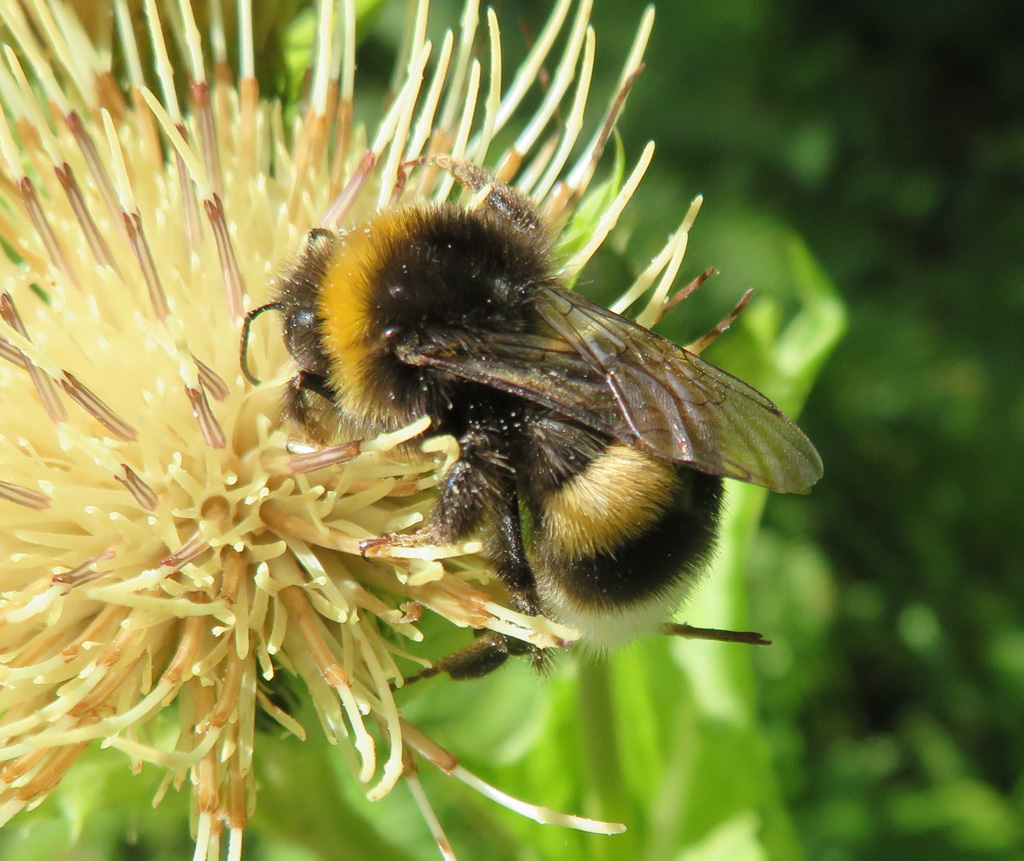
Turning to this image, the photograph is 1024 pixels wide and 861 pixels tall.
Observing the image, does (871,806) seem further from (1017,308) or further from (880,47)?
(880,47)

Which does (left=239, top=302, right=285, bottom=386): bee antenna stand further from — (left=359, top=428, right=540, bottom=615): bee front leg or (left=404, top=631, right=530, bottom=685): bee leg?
(left=404, top=631, right=530, bottom=685): bee leg

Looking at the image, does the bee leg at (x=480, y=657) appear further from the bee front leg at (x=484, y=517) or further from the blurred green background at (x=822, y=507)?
the blurred green background at (x=822, y=507)

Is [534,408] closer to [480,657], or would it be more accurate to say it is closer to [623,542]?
[623,542]

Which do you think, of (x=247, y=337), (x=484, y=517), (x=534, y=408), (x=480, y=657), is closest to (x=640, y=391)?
(x=534, y=408)

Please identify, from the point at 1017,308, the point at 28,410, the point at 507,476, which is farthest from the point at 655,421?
the point at 1017,308

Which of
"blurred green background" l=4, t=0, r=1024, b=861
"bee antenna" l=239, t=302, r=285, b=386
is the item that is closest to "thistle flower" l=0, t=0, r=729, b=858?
"bee antenna" l=239, t=302, r=285, b=386

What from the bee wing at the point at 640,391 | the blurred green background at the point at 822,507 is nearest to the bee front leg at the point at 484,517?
the bee wing at the point at 640,391
